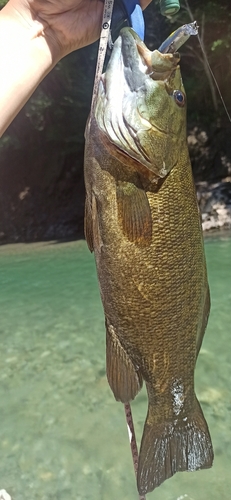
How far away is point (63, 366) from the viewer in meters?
4.54

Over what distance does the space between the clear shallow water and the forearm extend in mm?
2218

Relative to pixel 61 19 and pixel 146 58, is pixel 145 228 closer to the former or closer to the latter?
pixel 146 58

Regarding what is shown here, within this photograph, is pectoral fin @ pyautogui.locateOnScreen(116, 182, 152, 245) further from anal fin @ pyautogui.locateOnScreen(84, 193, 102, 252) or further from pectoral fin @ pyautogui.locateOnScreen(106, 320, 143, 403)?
pectoral fin @ pyautogui.locateOnScreen(106, 320, 143, 403)

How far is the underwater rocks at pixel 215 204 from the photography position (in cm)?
1120

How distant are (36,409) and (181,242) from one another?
8.52 feet

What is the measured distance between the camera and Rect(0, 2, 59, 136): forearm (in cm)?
191

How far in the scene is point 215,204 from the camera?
1184 cm

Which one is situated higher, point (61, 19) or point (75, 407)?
point (61, 19)

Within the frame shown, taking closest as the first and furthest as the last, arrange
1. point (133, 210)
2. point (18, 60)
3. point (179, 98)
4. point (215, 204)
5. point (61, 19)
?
point (133, 210), point (179, 98), point (18, 60), point (61, 19), point (215, 204)

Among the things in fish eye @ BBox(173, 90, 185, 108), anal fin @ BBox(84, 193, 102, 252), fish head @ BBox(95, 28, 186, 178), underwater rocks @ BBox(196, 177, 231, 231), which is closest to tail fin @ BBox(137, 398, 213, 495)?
anal fin @ BBox(84, 193, 102, 252)

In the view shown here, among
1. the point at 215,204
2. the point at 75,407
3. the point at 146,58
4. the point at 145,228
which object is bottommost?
the point at 75,407

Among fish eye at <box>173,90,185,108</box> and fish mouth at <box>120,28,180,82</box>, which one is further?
fish eye at <box>173,90,185,108</box>

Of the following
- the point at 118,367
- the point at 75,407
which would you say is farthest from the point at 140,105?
the point at 75,407

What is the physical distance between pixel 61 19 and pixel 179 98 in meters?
0.66
